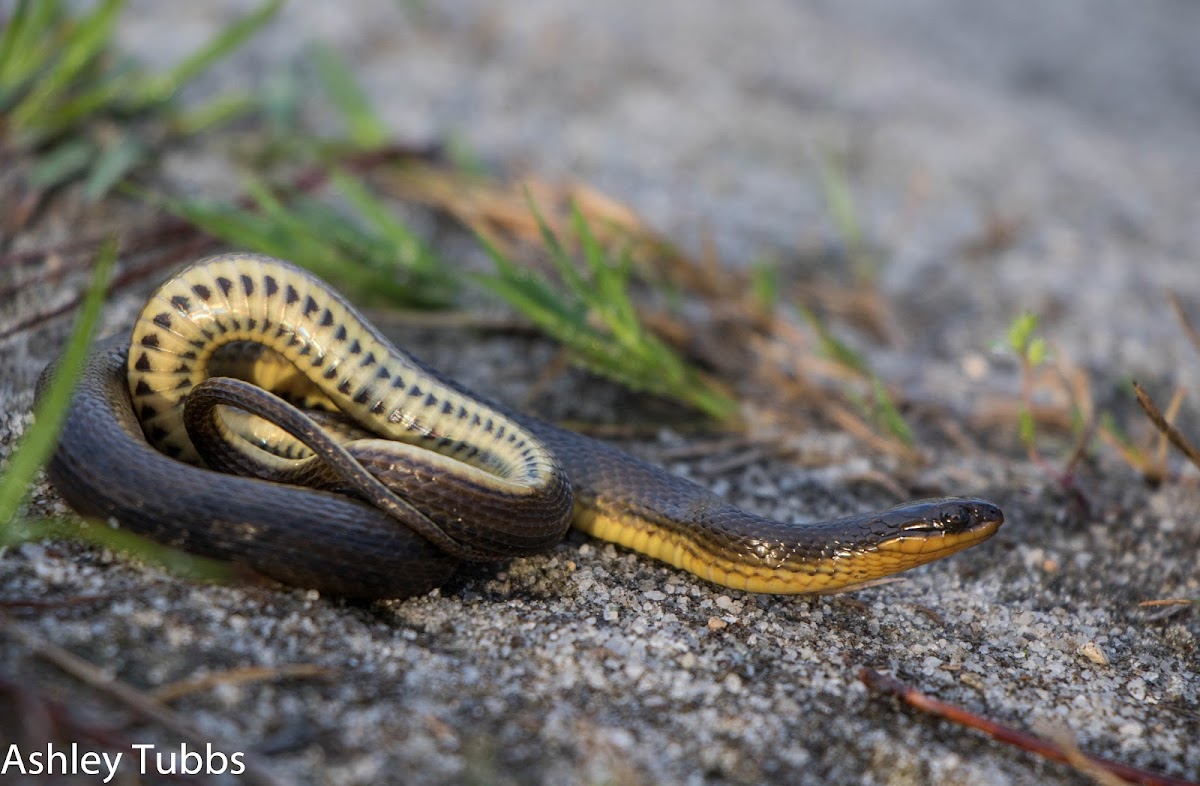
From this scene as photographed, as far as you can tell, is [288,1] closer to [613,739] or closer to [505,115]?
[505,115]

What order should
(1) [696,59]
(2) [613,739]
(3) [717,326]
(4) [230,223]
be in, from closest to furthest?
(2) [613,739] < (4) [230,223] < (3) [717,326] < (1) [696,59]

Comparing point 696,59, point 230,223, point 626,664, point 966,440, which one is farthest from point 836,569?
point 696,59

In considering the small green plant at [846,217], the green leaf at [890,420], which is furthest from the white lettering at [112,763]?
the small green plant at [846,217]

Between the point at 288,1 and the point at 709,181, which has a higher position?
the point at 288,1

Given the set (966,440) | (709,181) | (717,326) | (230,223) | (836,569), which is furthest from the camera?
(709,181)

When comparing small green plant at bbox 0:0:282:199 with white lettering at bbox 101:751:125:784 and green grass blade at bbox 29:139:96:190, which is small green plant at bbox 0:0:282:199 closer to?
green grass blade at bbox 29:139:96:190

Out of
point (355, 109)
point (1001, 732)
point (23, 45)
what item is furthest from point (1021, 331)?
point (23, 45)
